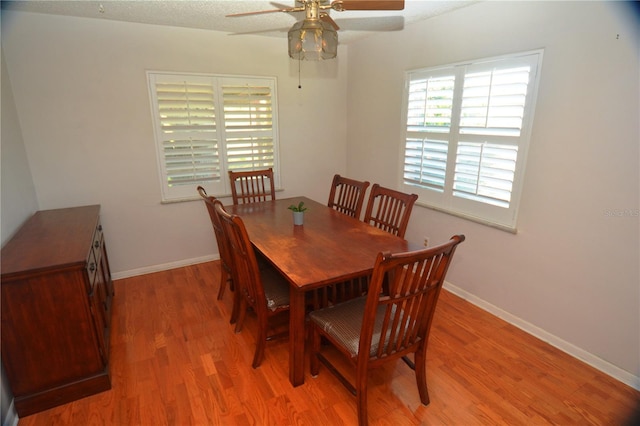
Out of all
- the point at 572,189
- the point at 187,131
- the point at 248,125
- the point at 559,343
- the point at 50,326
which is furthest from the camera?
the point at 248,125

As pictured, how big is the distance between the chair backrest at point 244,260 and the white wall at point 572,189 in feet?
5.94

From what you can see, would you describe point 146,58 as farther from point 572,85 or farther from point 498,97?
point 572,85

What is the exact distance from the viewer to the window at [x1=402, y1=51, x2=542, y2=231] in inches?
89.8

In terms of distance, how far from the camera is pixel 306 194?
13.3 ft

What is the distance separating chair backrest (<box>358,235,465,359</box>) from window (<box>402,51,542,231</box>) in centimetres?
124

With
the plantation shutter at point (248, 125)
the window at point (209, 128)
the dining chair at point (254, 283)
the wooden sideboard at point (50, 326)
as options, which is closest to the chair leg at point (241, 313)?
the dining chair at point (254, 283)

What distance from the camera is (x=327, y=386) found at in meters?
1.92

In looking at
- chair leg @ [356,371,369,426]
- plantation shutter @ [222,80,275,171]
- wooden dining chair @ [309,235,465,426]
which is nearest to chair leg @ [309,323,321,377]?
wooden dining chair @ [309,235,465,426]

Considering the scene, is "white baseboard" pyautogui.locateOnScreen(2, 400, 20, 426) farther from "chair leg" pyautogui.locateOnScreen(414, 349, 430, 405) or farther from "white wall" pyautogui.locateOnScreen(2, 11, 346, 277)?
"chair leg" pyautogui.locateOnScreen(414, 349, 430, 405)

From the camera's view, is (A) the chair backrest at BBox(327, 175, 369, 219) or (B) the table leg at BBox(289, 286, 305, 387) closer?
(B) the table leg at BBox(289, 286, 305, 387)

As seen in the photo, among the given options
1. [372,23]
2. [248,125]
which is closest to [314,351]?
[248,125]

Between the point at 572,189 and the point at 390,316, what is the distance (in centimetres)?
146

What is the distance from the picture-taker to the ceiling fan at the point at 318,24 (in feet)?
5.75

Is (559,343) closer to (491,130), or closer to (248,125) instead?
(491,130)
